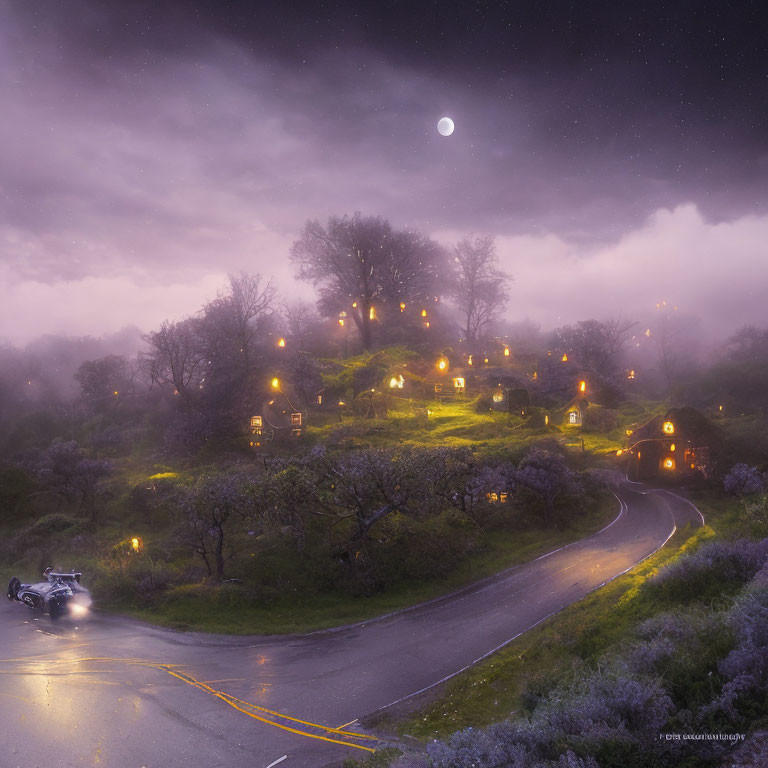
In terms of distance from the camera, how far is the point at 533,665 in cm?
1577

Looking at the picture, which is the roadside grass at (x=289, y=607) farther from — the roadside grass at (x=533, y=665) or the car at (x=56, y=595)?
the roadside grass at (x=533, y=665)

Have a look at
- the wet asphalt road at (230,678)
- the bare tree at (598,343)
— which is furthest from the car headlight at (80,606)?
the bare tree at (598,343)

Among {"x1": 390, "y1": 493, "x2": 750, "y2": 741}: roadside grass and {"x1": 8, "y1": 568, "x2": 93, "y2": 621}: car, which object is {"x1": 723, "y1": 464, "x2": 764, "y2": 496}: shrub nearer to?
{"x1": 390, "y1": 493, "x2": 750, "y2": 741}: roadside grass

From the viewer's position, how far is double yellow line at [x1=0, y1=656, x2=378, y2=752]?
42.9 ft

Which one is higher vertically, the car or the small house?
the small house

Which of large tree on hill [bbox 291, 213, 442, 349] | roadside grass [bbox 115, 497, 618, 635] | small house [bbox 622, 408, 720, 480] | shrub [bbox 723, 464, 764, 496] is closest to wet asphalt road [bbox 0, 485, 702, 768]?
roadside grass [bbox 115, 497, 618, 635]

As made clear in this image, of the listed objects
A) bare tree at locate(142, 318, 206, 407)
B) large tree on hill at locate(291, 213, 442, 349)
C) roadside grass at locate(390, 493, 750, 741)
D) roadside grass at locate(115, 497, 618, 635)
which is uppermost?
large tree on hill at locate(291, 213, 442, 349)

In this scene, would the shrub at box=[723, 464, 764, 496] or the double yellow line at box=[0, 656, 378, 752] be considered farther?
the shrub at box=[723, 464, 764, 496]

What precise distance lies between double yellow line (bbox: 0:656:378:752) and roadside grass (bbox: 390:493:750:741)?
1177 millimetres

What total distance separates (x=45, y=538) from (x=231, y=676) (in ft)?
77.5

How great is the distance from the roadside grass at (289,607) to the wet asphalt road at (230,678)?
894 mm

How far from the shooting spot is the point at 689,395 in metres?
58.5

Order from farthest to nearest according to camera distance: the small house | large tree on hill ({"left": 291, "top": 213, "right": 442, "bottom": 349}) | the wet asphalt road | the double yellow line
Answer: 1. large tree on hill ({"left": 291, "top": 213, "right": 442, "bottom": 349})
2. the small house
3. the double yellow line
4. the wet asphalt road

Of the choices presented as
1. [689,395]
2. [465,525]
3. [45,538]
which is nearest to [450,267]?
[689,395]
